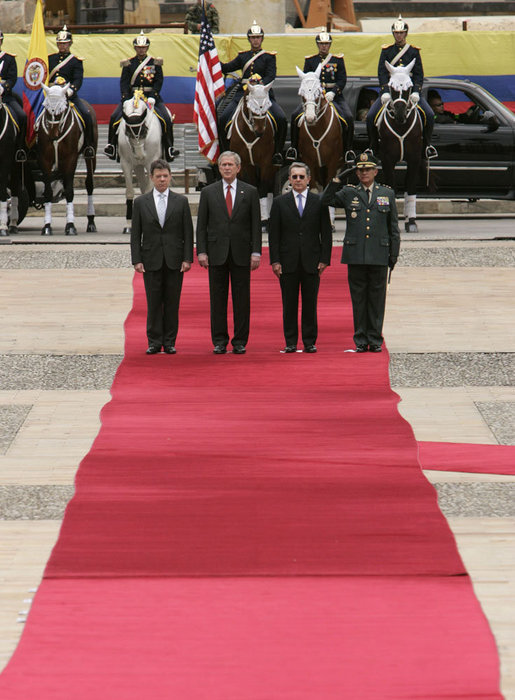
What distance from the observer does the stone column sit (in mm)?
35938

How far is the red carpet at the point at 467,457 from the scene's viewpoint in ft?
31.8

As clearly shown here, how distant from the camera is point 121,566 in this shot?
25.0 ft

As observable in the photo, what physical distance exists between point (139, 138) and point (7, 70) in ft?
7.45

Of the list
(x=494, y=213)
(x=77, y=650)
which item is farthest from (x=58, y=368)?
(x=494, y=213)

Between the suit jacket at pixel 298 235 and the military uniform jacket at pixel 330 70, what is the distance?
9.37m

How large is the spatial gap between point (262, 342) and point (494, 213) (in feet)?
47.2

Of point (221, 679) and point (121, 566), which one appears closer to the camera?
point (221, 679)

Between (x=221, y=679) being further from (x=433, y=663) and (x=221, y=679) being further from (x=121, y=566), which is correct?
(x=121, y=566)

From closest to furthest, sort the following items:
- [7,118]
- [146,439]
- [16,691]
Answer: [16,691], [146,439], [7,118]

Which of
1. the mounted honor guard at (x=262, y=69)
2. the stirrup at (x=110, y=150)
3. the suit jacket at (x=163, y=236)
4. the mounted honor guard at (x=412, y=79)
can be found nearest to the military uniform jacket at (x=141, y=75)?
the stirrup at (x=110, y=150)

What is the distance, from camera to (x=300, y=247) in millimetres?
13625

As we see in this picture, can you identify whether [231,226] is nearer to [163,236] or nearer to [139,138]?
[163,236]

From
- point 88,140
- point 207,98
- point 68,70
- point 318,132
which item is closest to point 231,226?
point 318,132

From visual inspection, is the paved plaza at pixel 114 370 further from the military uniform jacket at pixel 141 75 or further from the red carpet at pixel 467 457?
the military uniform jacket at pixel 141 75
